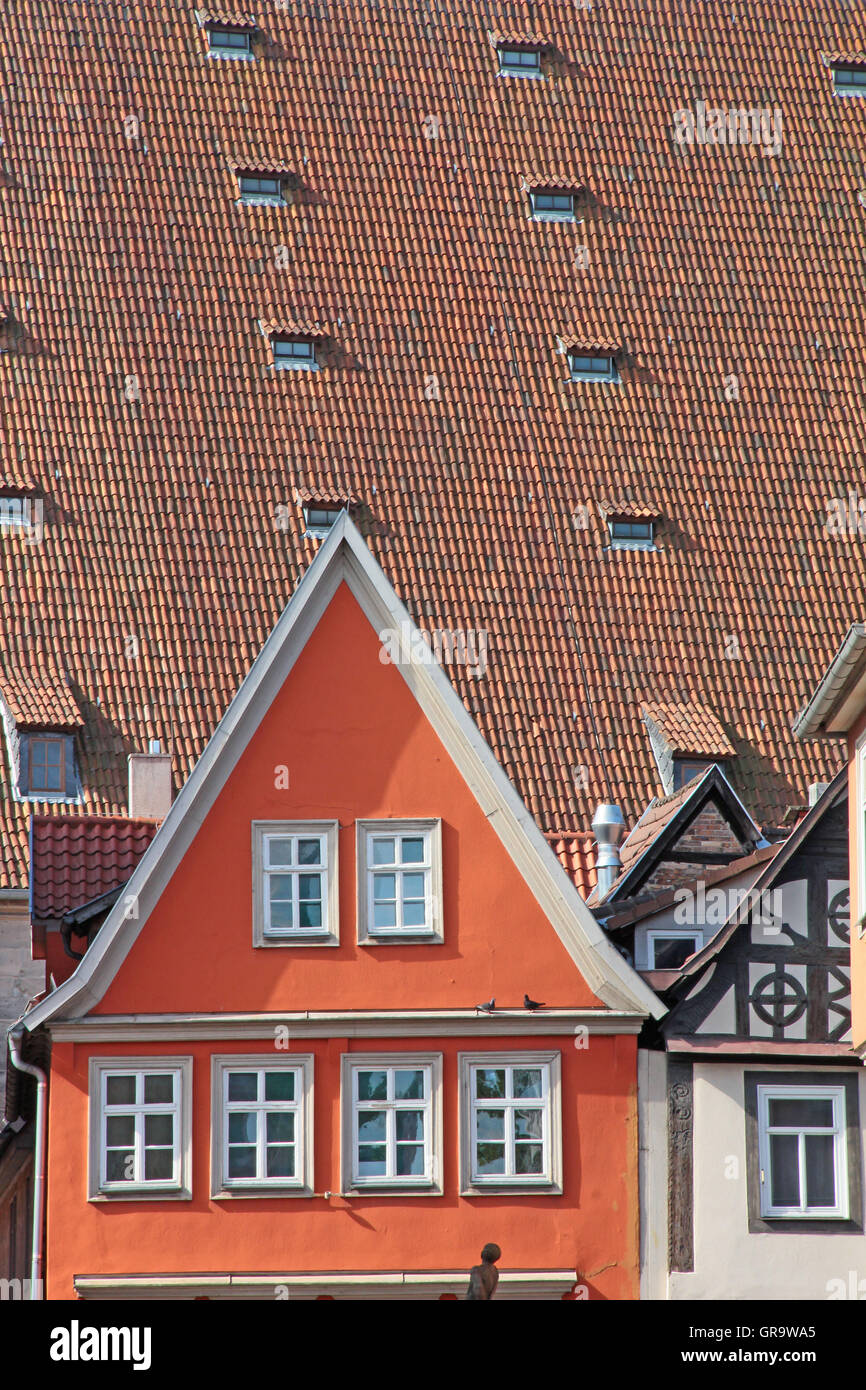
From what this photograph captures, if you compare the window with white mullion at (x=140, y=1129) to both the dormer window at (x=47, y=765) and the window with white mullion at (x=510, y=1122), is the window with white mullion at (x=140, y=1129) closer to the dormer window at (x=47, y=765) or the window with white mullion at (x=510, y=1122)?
the window with white mullion at (x=510, y=1122)

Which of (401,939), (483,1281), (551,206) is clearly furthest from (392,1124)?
(551,206)

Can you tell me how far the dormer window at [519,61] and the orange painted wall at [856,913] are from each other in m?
24.8

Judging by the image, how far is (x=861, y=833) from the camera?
23219 mm

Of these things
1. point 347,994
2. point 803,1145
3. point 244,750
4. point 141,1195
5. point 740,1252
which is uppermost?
point 244,750

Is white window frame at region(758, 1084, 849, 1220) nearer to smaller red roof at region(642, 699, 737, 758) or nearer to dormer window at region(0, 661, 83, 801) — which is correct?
smaller red roof at region(642, 699, 737, 758)

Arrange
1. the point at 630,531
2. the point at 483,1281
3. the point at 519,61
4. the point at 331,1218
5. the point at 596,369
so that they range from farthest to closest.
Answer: the point at 519,61
the point at 596,369
the point at 630,531
the point at 331,1218
the point at 483,1281

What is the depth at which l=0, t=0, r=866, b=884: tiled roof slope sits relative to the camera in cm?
3859

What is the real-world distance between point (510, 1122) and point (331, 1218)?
172 centimetres

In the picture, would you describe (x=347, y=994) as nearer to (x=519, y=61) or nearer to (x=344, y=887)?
(x=344, y=887)

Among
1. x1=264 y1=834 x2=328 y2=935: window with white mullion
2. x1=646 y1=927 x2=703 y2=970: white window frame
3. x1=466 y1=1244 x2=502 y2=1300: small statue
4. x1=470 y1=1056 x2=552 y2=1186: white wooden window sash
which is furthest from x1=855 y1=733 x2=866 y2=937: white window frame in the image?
x1=466 y1=1244 x2=502 y2=1300: small statue

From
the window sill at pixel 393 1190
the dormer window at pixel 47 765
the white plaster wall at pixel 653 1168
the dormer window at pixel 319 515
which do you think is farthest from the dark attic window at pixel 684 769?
the window sill at pixel 393 1190

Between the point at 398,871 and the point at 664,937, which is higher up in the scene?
the point at 398,871

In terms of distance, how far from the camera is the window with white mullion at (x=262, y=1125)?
22922 mm

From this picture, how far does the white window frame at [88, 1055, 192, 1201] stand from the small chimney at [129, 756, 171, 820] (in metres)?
8.45
